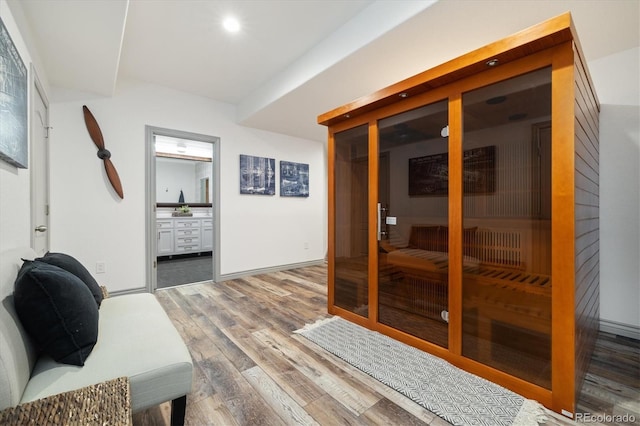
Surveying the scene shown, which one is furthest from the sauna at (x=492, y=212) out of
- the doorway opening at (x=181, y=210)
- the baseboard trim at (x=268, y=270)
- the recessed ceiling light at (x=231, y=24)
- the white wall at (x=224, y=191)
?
the doorway opening at (x=181, y=210)

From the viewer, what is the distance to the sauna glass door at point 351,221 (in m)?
2.48

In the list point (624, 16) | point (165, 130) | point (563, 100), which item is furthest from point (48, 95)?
point (624, 16)

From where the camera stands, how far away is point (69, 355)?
1075 mm

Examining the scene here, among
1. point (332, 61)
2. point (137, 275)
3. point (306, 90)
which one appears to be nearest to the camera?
point (332, 61)

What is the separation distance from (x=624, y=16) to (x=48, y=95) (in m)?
4.99

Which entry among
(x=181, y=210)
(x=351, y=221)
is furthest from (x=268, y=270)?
(x=181, y=210)

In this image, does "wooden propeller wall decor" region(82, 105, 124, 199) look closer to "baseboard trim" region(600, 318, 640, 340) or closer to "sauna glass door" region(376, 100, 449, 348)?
"sauna glass door" region(376, 100, 449, 348)

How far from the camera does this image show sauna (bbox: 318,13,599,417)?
140 centimetres

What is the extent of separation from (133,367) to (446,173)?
2056 millimetres

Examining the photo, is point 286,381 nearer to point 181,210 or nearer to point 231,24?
point 231,24

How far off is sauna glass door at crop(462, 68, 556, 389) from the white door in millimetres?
3284

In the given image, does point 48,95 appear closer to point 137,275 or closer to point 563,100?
point 137,275

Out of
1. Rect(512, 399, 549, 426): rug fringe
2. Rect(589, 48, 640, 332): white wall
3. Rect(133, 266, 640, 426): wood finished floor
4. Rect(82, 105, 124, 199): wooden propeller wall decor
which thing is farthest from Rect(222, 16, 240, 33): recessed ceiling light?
Rect(512, 399, 549, 426): rug fringe

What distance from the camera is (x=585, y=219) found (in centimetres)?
175
